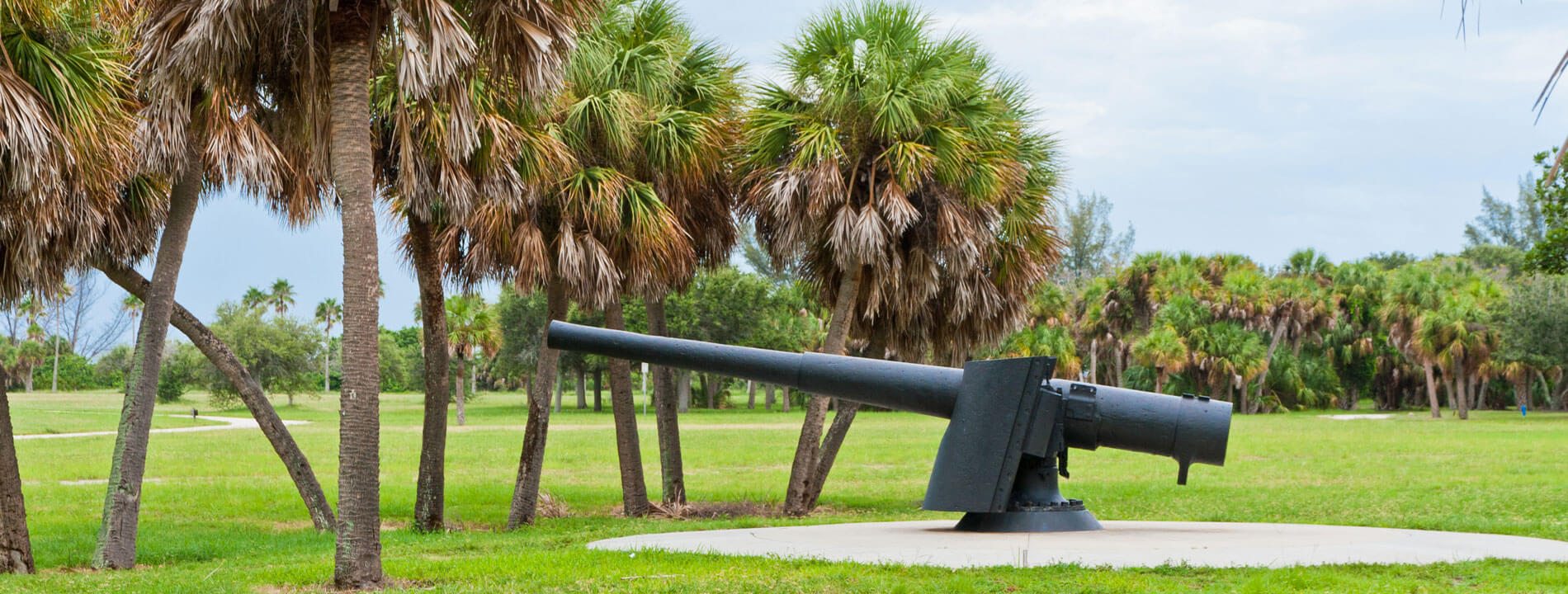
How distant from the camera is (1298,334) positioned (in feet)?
201

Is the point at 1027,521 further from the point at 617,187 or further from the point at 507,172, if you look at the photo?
the point at 617,187

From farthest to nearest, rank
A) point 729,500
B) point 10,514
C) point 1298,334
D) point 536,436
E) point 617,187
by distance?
point 1298,334, point 729,500, point 536,436, point 617,187, point 10,514

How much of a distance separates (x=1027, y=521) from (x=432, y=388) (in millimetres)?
8214

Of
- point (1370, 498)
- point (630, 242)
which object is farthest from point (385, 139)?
point (1370, 498)

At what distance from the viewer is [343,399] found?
8.02 metres

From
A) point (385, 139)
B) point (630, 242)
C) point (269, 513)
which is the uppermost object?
point (385, 139)


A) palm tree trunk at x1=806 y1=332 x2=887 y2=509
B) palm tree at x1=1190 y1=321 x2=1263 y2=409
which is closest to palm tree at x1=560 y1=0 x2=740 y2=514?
palm tree trunk at x1=806 y1=332 x2=887 y2=509

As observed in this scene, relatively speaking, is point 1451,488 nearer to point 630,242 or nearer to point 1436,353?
point 630,242

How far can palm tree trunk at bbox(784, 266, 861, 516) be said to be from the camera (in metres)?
16.3

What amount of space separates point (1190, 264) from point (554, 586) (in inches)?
2311

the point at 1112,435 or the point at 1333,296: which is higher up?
the point at 1333,296

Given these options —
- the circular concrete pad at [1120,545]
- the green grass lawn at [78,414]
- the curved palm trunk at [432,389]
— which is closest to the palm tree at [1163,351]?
the green grass lawn at [78,414]

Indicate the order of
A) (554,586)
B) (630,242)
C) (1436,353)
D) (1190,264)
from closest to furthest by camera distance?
(554,586)
(630,242)
(1436,353)
(1190,264)

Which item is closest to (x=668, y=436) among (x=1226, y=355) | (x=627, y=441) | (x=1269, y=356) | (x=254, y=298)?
(x=627, y=441)
